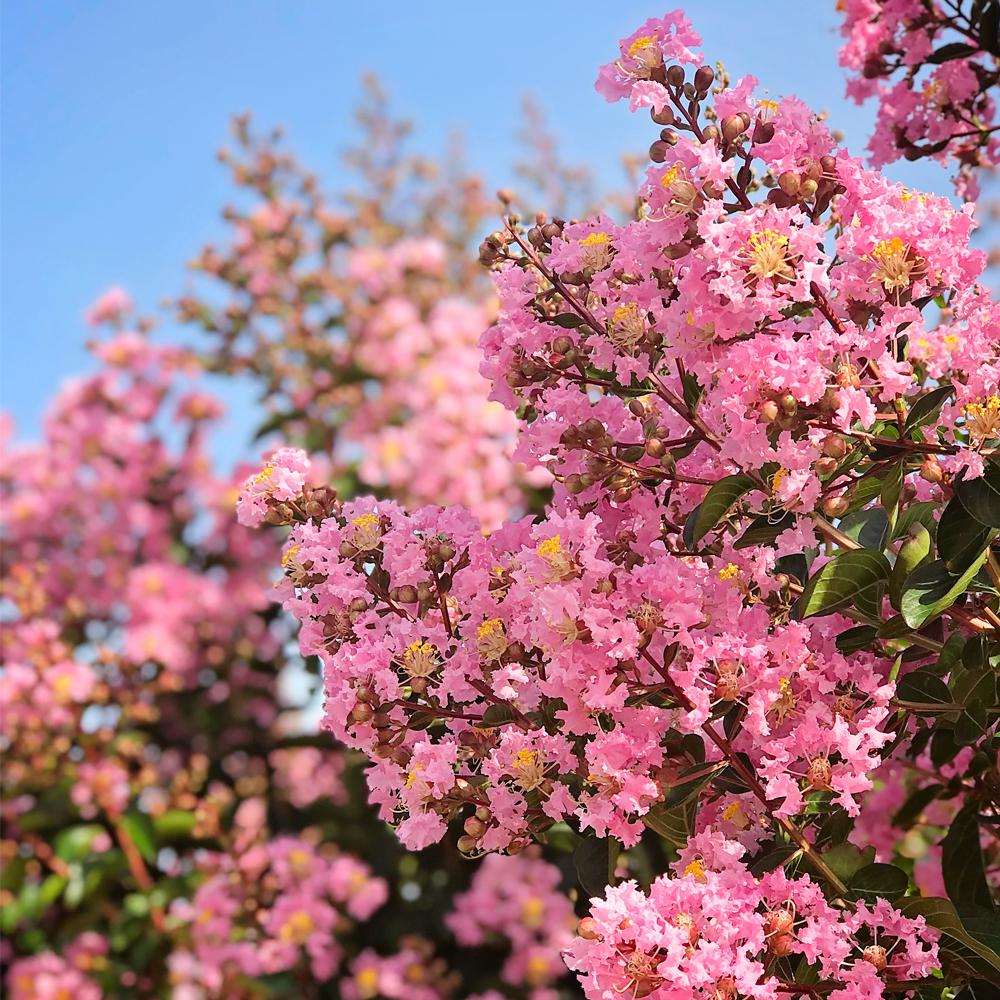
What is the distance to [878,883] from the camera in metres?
1.04

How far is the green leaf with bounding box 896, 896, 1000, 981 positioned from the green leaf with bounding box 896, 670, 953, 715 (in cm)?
19

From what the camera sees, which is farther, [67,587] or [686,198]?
[67,587]

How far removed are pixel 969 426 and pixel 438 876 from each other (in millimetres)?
2355

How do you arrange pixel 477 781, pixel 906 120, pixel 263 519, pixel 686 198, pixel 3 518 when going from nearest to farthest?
pixel 686 198
pixel 477 781
pixel 263 519
pixel 906 120
pixel 3 518

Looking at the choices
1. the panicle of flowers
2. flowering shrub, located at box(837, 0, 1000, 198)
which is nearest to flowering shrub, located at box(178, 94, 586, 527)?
the panicle of flowers

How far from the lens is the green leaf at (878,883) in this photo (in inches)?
40.5

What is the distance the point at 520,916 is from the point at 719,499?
199 centimetres

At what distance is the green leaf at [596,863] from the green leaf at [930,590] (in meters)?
0.37

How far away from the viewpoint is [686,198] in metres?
1.02

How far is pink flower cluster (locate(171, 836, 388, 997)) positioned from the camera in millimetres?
2695

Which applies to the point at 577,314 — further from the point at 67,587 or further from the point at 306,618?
the point at 67,587

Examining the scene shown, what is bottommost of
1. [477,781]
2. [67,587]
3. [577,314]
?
[477,781]

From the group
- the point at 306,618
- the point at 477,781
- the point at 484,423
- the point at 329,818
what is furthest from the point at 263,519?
the point at 329,818

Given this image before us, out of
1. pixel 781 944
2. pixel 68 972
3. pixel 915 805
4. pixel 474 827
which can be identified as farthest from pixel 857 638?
pixel 68 972
